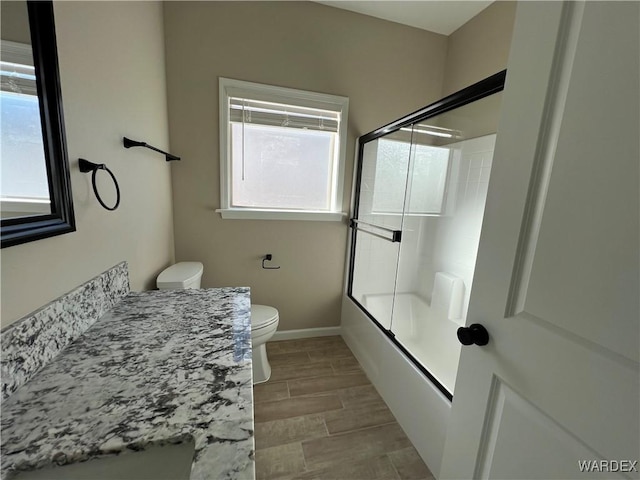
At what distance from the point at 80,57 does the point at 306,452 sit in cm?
191

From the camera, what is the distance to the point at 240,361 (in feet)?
2.45

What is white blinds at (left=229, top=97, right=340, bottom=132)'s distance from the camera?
6.40 ft

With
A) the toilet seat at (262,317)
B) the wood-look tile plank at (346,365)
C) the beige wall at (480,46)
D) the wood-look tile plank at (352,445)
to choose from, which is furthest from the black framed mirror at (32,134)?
the beige wall at (480,46)

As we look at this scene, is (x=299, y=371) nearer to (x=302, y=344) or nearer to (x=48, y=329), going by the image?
(x=302, y=344)

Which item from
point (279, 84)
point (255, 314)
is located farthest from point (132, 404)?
point (279, 84)

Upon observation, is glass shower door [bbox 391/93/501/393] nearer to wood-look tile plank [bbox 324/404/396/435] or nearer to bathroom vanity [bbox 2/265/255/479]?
wood-look tile plank [bbox 324/404/396/435]

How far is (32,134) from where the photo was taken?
693mm

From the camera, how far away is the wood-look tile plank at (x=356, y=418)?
1.52m

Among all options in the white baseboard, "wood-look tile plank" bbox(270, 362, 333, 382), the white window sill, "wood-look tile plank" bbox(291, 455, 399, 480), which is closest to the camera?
"wood-look tile plank" bbox(291, 455, 399, 480)

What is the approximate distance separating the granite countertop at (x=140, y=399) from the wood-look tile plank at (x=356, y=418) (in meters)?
1.02

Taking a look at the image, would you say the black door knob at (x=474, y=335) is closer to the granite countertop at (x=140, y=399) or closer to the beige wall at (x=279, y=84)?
the granite countertop at (x=140, y=399)

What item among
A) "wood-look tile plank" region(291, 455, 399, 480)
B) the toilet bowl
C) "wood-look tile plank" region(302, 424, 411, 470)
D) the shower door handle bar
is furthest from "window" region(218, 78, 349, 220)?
"wood-look tile plank" region(291, 455, 399, 480)

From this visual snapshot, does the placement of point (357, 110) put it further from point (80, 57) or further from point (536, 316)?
point (536, 316)

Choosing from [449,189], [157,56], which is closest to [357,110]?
[449,189]
